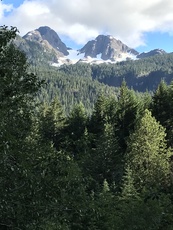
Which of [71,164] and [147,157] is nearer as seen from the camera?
[71,164]

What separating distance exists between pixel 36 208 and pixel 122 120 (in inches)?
1921

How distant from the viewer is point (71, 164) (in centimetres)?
1309

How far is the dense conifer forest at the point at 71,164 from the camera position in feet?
29.8

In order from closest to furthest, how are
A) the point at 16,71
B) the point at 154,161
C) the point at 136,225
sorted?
1. the point at 16,71
2. the point at 136,225
3. the point at 154,161

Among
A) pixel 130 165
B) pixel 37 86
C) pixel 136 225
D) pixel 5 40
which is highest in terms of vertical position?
pixel 5 40

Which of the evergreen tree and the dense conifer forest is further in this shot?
the evergreen tree

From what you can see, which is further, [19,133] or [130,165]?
[130,165]

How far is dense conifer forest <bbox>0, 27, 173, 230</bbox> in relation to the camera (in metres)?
9.08

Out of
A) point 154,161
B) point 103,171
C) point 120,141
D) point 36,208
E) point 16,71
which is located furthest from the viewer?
point 120,141

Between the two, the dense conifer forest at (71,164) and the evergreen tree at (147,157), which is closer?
the dense conifer forest at (71,164)

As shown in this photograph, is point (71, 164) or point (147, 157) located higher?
point (71, 164)

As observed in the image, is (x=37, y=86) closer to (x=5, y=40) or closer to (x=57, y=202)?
(x=5, y=40)

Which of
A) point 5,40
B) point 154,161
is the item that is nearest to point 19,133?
point 5,40

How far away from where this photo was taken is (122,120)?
57.5 metres
